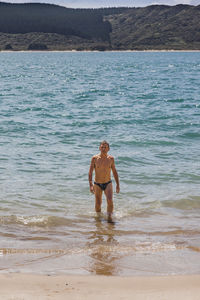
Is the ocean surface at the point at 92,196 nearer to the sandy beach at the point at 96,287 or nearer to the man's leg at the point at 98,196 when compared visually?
the man's leg at the point at 98,196

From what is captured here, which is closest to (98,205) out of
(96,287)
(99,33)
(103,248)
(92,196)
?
(92,196)

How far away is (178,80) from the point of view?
42.5 m

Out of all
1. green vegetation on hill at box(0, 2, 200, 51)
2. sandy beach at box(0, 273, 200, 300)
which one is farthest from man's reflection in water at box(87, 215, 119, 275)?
green vegetation on hill at box(0, 2, 200, 51)

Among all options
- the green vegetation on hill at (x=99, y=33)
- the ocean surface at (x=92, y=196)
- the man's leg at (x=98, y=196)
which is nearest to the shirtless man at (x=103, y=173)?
the man's leg at (x=98, y=196)

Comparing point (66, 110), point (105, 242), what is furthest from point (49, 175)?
point (66, 110)

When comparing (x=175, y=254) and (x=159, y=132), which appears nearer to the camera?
(x=175, y=254)

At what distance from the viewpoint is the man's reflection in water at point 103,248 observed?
20.4 feet

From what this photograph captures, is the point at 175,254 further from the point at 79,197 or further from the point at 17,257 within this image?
the point at 79,197

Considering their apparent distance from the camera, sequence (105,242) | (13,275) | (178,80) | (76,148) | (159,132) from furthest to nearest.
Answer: (178,80)
(159,132)
(76,148)
(105,242)
(13,275)

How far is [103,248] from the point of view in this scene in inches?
283

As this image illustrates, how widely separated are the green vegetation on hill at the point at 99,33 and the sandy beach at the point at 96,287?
15560cm

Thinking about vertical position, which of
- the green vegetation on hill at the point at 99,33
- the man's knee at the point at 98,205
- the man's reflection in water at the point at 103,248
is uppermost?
the green vegetation on hill at the point at 99,33

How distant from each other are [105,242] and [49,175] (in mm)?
4761

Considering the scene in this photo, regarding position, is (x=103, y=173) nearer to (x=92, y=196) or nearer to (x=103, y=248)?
(x=92, y=196)
